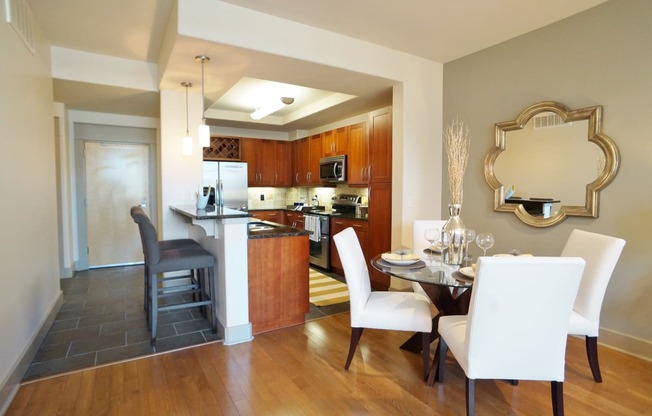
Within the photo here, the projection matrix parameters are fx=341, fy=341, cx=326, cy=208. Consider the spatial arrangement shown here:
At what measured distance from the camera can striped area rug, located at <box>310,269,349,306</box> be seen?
377 cm

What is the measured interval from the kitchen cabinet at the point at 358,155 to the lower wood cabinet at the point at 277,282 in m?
1.85

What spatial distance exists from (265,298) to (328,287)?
4.87 ft

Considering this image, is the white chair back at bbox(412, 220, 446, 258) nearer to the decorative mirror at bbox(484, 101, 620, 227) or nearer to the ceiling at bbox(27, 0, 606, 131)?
the decorative mirror at bbox(484, 101, 620, 227)

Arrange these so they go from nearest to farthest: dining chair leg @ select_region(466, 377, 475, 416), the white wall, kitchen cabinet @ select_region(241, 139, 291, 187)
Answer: dining chair leg @ select_region(466, 377, 475, 416) < the white wall < kitchen cabinet @ select_region(241, 139, 291, 187)

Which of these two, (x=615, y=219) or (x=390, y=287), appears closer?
(x=615, y=219)

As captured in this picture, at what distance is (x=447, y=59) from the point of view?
3693mm

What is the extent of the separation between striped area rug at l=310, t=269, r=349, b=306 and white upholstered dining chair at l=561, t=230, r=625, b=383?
7.09 feet

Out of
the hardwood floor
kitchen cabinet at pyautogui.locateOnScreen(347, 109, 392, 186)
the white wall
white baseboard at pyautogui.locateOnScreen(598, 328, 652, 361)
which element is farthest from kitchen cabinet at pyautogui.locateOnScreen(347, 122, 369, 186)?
the white wall

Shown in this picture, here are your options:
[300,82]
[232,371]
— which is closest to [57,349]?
[232,371]

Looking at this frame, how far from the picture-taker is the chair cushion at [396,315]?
7.04ft

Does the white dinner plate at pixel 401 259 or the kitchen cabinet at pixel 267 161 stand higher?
the kitchen cabinet at pixel 267 161

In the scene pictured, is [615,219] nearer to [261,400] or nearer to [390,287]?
[390,287]

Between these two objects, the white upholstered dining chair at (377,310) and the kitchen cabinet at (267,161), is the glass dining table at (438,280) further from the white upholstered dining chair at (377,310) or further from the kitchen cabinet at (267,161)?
the kitchen cabinet at (267,161)

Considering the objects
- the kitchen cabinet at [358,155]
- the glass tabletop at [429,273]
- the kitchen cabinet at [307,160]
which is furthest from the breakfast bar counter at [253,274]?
the kitchen cabinet at [307,160]
